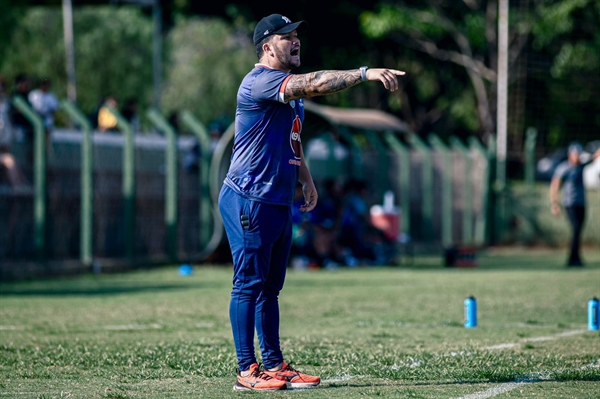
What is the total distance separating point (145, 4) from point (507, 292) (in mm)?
21625

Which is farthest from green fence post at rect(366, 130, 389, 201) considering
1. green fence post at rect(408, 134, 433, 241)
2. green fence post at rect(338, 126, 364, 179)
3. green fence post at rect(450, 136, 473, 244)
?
green fence post at rect(450, 136, 473, 244)

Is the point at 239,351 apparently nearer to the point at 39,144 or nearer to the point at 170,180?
the point at 39,144


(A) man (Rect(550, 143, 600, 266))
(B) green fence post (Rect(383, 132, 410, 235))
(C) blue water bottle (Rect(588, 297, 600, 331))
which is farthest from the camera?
(B) green fence post (Rect(383, 132, 410, 235))

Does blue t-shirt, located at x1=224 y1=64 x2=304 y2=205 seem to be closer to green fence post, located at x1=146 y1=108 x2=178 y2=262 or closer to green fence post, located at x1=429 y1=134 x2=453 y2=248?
green fence post, located at x1=146 y1=108 x2=178 y2=262

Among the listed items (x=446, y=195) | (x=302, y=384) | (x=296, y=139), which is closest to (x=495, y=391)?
(x=302, y=384)

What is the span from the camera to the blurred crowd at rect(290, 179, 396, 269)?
20203 millimetres

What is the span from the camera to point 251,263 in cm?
679

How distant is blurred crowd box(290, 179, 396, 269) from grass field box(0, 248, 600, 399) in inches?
113

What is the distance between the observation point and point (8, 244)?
17.3 meters

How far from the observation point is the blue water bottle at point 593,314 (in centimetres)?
967

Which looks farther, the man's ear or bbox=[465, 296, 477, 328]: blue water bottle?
bbox=[465, 296, 477, 328]: blue water bottle

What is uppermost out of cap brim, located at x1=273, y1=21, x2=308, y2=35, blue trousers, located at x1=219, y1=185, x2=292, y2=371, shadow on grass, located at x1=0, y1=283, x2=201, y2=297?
cap brim, located at x1=273, y1=21, x2=308, y2=35

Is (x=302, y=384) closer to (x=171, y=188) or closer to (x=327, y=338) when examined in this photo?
(x=327, y=338)

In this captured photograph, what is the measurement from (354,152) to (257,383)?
60.0 ft
